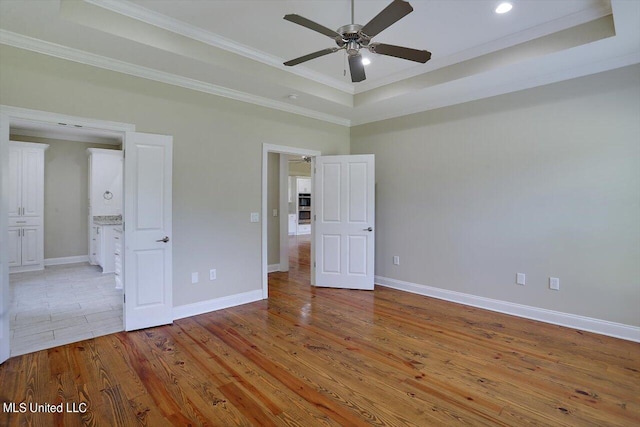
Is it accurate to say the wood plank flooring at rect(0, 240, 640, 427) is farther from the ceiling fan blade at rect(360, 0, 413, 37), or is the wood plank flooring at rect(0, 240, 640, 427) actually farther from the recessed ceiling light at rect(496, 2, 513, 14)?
the recessed ceiling light at rect(496, 2, 513, 14)

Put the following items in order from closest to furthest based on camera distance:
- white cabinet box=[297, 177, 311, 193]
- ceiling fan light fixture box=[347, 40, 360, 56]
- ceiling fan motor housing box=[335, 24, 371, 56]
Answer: ceiling fan motor housing box=[335, 24, 371, 56], ceiling fan light fixture box=[347, 40, 360, 56], white cabinet box=[297, 177, 311, 193]

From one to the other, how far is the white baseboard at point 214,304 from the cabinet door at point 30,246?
15.1ft

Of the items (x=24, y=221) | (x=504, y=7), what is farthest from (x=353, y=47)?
(x=24, y=221)

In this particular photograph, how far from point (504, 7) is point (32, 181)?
26.7 feet

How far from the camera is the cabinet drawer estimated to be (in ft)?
19.8

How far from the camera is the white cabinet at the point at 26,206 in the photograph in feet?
19.7

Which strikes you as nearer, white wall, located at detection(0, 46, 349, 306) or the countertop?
white wall, located at detection(0, 46, 349, 306)

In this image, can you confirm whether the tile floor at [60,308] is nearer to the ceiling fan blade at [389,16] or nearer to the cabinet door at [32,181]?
the cabinet door at [32,181]

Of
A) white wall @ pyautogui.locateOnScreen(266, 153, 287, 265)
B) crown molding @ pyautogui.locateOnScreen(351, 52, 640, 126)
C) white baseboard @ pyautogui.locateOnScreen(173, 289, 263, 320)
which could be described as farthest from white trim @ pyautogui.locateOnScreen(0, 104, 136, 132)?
crown molding @ pyautogui.locateOnScreen(351, 52, 640, 126)

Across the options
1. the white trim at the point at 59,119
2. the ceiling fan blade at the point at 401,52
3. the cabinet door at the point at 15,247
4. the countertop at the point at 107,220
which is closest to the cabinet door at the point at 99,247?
the countertop at the point at 107,220

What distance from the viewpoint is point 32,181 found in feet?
20.3

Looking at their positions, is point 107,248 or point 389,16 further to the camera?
point 107,248

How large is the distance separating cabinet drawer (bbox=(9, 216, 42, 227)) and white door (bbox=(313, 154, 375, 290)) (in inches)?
221

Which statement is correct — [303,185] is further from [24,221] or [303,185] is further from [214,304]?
[214,304]
